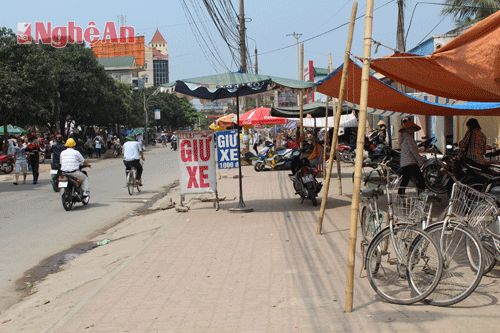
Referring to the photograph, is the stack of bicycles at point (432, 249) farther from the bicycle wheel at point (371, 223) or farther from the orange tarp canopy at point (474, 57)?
the orange tarp canopy at point (474, 57)

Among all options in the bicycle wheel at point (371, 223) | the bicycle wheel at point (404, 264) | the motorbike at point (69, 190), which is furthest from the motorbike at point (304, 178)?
the bicycle wheel at point (404, 264)

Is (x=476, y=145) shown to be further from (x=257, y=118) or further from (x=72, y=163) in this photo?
(x=257, y=118)

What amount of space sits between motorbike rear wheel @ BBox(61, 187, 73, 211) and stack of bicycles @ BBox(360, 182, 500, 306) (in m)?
8.26

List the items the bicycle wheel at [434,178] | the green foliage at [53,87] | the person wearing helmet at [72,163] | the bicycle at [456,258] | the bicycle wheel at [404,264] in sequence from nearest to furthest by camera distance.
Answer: the bicycle at [456,258]
the bicycle wheel at [404,264]
the person wearing helmet at [72,163]
the bicycle wheel at [434,178]
the green foliage at [53,87]

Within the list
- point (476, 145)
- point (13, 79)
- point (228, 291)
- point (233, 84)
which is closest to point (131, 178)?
point (233, 84)

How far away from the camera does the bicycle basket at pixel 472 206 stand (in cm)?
438

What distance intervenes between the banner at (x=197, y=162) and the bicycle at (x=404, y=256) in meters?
5.71

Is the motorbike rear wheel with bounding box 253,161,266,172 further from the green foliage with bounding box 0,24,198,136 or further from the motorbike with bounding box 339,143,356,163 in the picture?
the green foliage with bounding box 0,24,198,136

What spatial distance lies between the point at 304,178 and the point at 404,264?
589cm

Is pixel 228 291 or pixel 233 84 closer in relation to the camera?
pixel 228 291

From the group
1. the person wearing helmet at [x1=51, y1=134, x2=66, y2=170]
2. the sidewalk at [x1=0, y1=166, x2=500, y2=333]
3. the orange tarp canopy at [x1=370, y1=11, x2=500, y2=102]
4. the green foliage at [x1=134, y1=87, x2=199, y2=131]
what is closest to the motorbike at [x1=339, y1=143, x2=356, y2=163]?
the person wearing helmet at [x1=51, y1=134, x2=66, y2=170]

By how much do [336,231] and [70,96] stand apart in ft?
113

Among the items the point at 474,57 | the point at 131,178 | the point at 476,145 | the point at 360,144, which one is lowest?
the point at 131,178

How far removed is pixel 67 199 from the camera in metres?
11.1
